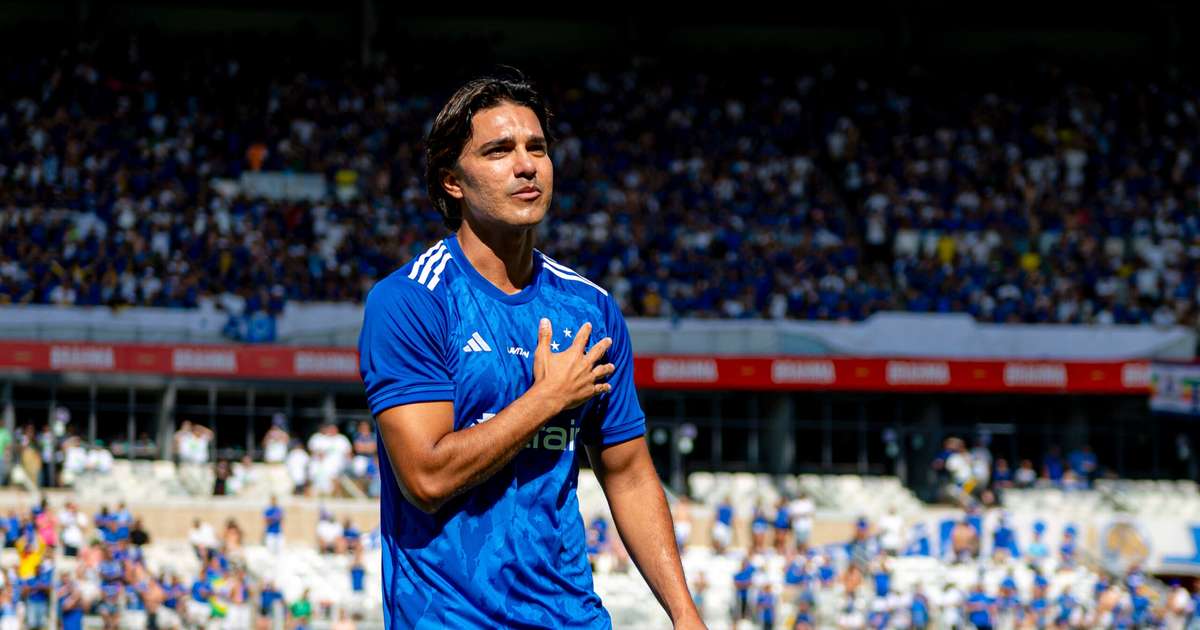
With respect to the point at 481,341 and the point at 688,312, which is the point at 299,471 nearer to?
the point at 688,312

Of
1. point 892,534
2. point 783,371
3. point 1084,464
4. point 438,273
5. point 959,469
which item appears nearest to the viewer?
point 438,273

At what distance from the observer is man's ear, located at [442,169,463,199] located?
3.58 metres

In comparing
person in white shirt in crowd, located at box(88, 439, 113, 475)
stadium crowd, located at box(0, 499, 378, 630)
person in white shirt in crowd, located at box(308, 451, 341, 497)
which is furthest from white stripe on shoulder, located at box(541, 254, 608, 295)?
person in white shirt in crowd, located at box(88, 439, 113, 475)

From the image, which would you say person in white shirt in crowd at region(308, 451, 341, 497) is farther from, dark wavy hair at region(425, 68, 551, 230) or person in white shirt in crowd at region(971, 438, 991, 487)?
dark wavy hair at region(425, 68, 551, 230)

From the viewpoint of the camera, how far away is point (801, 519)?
24.6 m

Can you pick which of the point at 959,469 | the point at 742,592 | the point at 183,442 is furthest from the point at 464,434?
the point at 959,469

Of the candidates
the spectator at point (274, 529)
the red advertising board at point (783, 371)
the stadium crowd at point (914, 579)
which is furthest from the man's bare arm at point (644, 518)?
the red advertising board at point (783, 371)

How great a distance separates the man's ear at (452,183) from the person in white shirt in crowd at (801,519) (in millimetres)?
20805

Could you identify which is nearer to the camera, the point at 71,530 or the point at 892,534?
the point at 71,530

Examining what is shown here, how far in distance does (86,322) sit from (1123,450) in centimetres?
1878

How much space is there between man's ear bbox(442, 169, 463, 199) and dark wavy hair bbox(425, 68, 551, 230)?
1cm

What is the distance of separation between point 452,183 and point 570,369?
0.54 metres

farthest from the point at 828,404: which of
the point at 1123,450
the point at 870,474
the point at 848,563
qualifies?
the point at 848,563

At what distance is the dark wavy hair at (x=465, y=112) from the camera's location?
3.49 m
